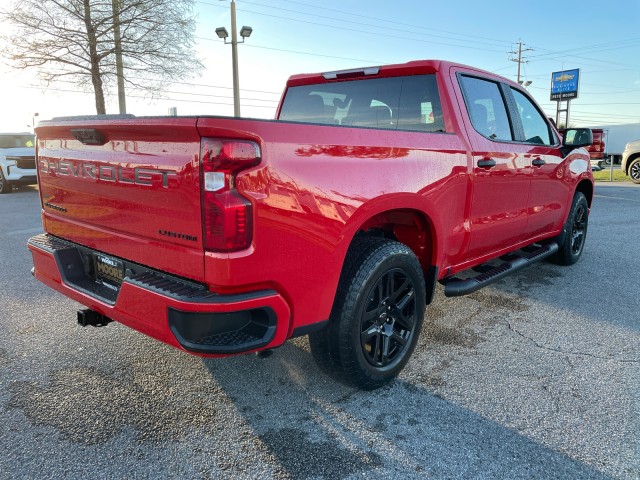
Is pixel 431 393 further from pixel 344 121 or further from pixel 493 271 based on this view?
pixel 344 121

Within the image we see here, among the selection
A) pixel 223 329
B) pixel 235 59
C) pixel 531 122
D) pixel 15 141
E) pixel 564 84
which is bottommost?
pixel 223 329

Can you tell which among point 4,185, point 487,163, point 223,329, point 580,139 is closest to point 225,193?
point 223,329

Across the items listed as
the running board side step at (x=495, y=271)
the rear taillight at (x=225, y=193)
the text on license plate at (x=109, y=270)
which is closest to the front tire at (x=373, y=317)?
the running board side step at (x=495, y=271)

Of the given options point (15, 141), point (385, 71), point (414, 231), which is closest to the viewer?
point (414, 231)

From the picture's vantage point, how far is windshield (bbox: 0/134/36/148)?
13750 millimetres

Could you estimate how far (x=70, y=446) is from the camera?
2154 millimetres

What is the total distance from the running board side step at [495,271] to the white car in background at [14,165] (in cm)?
1284

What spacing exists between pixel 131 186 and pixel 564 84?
39217 mm

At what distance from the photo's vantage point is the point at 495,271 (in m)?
3.70

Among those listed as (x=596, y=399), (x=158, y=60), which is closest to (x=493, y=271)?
(x=596, y=399)

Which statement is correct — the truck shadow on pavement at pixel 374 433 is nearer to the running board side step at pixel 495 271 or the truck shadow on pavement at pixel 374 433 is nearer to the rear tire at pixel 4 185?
the running board side step at pixel 495 271

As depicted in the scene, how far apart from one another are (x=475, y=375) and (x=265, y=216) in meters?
1.71

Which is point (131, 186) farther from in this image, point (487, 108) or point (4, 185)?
point (4, 185)

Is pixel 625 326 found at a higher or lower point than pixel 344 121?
lower
